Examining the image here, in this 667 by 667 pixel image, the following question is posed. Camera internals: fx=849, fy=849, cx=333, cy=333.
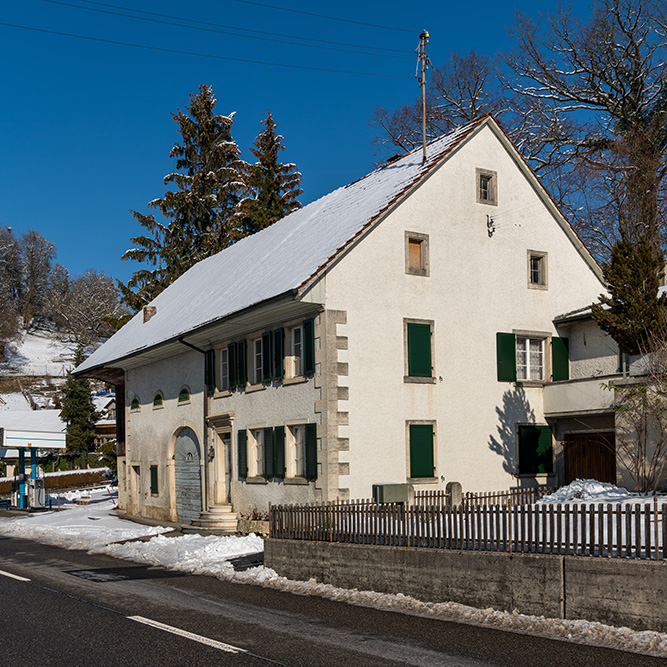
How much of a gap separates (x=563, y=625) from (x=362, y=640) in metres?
2.46

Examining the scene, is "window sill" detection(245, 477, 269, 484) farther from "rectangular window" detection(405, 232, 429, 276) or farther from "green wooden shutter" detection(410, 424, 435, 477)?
"rectangular window" detection(405, 232, 429, 276)

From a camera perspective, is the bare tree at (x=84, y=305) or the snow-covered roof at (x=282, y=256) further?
the bare tree at (x=84, y=305)

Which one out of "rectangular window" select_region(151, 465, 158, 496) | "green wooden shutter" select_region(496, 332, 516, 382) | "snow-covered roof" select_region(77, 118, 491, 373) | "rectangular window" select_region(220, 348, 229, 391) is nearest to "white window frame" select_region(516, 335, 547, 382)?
"green wooden shutter" select_region(496, 332, 516, 382)

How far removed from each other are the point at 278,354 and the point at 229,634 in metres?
11.9

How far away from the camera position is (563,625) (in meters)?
10.1

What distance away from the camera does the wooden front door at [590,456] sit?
72.5 ft

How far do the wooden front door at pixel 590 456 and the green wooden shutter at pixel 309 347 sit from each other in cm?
789

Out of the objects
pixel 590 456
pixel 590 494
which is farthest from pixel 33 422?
pixel 590 494

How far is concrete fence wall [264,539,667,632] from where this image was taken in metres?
9.76

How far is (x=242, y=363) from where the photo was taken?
23.3 meters

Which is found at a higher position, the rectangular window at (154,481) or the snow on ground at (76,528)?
the rectangular window at (154,481)

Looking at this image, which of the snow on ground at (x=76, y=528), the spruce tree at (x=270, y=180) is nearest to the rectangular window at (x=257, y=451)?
the snow on ground at (x=76, y=528)

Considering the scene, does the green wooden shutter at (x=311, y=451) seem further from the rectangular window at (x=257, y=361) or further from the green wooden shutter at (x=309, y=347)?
the rectangular window at (x=257, y=361)

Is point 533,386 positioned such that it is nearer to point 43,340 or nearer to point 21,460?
point 21,460
